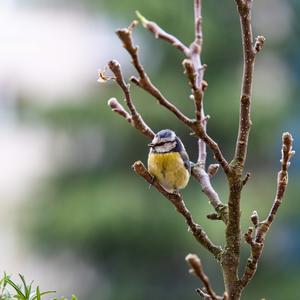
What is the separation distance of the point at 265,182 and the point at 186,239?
131 centimetres

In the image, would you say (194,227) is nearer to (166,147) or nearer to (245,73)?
(245,73)

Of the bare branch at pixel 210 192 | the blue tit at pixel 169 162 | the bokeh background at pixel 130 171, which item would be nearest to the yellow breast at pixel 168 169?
the blue tit at pixel 169 162

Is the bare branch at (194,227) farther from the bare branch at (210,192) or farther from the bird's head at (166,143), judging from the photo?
the bird's head at (166,143)

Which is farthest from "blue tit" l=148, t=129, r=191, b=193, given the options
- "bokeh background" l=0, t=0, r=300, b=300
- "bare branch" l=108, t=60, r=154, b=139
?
"bokeh background" l=0, t=0, r=300, b=300

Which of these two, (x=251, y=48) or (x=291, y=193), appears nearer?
(x=251, y=48)

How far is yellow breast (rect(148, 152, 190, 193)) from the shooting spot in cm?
223

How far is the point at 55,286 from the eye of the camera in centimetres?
977

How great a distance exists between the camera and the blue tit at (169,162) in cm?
222

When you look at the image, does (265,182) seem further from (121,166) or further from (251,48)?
(251,48)

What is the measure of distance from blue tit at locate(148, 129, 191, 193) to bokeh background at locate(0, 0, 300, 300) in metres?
6.08

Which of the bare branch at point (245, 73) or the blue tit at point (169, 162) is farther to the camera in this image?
the blue tit at point (169, 162)

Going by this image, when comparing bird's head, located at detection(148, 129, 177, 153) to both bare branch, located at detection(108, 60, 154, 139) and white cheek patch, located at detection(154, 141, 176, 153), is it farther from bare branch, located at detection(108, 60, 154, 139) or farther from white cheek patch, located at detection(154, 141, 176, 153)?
bare branch, located at detection(108, 60, 154, 139)

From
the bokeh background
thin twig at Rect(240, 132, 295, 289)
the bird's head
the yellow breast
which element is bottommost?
thin twig at Rect(240, 132, 295, 289)

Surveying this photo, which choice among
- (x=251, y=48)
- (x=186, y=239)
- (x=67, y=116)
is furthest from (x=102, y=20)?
(x=251, y=48)
